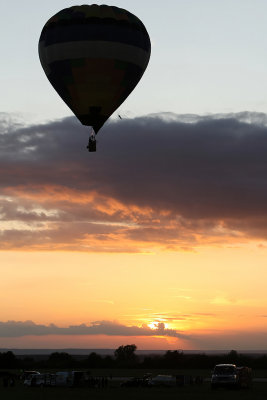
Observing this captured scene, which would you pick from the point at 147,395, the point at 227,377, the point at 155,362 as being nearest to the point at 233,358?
the point at 155,362

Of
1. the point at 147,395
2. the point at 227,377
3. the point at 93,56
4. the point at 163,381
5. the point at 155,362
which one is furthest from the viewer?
the point at 155,362

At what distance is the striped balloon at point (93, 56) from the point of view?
61156 millimetres

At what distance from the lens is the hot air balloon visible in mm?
61156

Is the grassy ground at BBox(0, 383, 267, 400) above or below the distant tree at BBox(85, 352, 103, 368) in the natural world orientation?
below

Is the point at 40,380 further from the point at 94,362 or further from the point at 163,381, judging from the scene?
the point at 94,362

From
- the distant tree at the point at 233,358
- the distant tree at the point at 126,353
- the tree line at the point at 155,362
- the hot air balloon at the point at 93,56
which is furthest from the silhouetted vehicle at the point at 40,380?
the distant tree at the point at 126,353

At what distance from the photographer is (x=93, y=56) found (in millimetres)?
61188

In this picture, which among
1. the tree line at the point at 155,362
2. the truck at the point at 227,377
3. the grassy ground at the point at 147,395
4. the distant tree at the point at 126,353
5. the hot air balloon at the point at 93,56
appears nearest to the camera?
the grassy ground at the point at 147,395

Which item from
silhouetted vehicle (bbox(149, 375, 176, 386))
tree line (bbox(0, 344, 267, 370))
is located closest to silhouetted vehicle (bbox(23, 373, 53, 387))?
silhouetted vehicle (bbox(149, 375, 176, 386))

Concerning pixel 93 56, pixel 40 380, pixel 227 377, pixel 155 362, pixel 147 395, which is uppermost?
pixel 93 56

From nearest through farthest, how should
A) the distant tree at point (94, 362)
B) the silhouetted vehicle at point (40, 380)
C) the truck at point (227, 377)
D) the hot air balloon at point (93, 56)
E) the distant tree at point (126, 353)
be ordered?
the hot air balloon at point (93, 56) → the truck at point (227, 377) → the silhouetted vehicle at point (40, 380) → the distant tree at point (94, 362) → the distant tree at point (126, 353)

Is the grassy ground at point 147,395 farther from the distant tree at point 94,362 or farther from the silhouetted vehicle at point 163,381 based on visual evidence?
the distant tree at point 94,362

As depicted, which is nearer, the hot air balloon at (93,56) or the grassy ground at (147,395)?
the grassy ground at (147,395)

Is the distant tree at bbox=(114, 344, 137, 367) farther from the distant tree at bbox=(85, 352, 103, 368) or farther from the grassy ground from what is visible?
the grassy ground
